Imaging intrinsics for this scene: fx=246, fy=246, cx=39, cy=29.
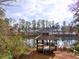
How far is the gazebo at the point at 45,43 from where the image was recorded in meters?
20.7

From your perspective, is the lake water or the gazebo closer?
the gazebo

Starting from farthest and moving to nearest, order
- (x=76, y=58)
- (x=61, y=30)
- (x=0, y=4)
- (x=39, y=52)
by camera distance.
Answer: (x=61, y=30) < (x=39, y=52) < (x=76, y=58) < (x=0, y=4)

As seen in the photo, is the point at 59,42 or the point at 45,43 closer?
the point at 45,43

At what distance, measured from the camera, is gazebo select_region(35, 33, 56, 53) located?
67.9ft

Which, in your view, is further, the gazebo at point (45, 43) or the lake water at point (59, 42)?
the lake water at point (59, 42)

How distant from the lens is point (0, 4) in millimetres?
7020

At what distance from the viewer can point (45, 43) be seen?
23250 mm

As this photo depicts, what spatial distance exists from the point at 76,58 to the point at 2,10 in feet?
39.1

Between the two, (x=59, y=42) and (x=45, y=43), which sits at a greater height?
(x=45, y=43)

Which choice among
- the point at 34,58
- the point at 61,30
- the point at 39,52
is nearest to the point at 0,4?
the point at 34,58

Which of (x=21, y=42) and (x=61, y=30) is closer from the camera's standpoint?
(x=21, y=42)

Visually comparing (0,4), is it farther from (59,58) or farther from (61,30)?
(61,30)

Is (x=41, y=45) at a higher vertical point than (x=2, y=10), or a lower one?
lower

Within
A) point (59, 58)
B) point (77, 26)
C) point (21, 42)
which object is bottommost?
point (59, 58)
